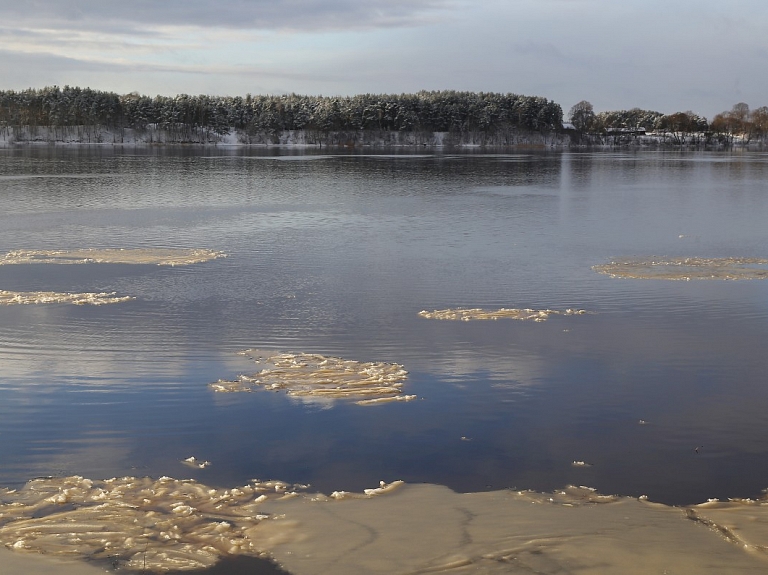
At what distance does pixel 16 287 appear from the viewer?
69.0ft

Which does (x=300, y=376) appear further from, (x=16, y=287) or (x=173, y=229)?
(x=173, y=229)

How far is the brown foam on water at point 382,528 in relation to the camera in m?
8.00

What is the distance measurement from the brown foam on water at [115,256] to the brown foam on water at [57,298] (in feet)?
15.4

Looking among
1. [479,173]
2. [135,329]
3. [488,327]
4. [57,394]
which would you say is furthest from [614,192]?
[57,394]

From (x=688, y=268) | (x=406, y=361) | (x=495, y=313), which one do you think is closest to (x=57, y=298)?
(x=406, y=361)

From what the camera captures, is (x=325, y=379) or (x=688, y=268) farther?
(x=688, y=268)

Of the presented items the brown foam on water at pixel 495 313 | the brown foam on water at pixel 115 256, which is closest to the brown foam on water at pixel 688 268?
the brown foam on water at pixel 495 313

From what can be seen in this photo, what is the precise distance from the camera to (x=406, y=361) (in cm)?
1484

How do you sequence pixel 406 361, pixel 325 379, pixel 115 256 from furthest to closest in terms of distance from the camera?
pixel 115 256
pixel 406 361
pixel 325 379

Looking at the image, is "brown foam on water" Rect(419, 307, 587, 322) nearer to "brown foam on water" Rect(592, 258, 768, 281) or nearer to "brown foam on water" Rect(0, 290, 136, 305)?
"brown foam on water" Rect(592, 258, 768, 281)

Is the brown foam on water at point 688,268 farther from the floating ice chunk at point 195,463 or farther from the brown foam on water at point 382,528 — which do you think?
the floating ice chunk at point 195,463

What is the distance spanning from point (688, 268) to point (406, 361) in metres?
12.9

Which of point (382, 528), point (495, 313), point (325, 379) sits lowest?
point (382, 528)

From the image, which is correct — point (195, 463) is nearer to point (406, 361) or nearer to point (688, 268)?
point (406, 361)
